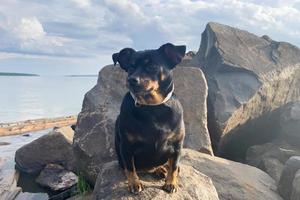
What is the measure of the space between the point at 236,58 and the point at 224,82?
92cm

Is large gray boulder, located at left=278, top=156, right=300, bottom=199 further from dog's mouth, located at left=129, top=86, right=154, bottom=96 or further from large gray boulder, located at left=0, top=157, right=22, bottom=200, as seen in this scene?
large gray boulder, located at left=0, top=157, right=22, bottom=200

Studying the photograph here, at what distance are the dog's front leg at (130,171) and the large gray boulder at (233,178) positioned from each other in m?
2.48

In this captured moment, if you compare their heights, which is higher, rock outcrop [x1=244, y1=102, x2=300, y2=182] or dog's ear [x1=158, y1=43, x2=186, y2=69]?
dog's ear [x1=158, y1=43, x2=186, y2=69]

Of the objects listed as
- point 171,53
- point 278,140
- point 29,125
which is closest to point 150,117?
point 171,53

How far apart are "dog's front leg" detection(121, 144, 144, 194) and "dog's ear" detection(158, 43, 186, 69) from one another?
1180 millimetres

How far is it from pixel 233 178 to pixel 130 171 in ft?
10.3

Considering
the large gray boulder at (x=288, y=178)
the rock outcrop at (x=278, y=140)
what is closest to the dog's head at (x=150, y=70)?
the large gray boulder at (x=288, y=178)

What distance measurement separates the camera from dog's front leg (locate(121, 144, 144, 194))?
5.13 meters

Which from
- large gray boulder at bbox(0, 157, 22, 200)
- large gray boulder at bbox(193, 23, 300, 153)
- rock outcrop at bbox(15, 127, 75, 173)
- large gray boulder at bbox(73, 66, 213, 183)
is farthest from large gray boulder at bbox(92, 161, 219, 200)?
rock outcrop at bbox(15, 127, 75, 173)

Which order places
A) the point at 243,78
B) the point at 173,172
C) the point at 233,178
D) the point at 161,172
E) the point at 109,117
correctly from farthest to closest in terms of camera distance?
the point at 243,78
the point at 109,117
the point at 233,178
the point at 161,172
the point at 173,172

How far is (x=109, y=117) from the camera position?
371 inches

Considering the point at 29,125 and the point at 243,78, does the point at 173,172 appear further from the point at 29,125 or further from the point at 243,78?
the point at 29,125

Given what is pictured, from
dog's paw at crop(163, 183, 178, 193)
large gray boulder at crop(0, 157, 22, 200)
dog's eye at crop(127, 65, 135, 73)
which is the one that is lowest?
large gray boulder at crop(0, 157, 22, 200)

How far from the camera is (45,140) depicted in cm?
1266
